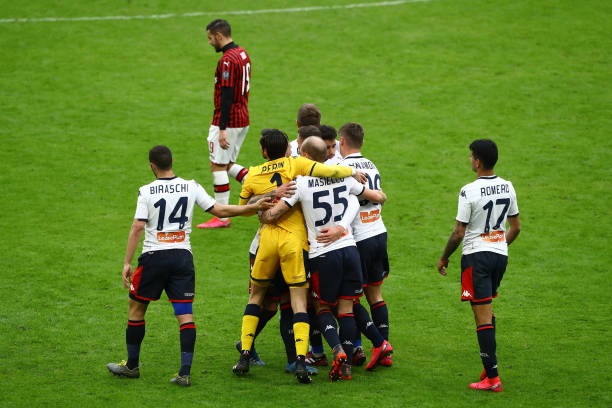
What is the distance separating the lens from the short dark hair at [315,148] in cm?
839

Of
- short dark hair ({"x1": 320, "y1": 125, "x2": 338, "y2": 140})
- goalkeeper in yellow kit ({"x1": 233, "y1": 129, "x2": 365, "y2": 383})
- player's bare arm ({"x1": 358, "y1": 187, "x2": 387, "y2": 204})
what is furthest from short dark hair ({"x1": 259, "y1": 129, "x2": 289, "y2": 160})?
player's bare arm ({"x1": 358, "y1": 187, "x2": 387, "y2": 204})

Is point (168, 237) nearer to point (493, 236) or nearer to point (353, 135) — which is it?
point (353, 135)

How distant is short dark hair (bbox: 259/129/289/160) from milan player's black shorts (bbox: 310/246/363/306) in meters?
1.06

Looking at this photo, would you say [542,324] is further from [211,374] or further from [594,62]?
[594,62]

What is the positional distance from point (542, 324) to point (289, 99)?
352 inches

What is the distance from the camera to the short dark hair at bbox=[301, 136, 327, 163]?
839 centimetres

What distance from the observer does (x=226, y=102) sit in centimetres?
1260

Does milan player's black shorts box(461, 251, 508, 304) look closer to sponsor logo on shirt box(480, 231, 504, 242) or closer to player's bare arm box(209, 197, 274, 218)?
sponsor logo on shirt box(480, 231, 504, 242)

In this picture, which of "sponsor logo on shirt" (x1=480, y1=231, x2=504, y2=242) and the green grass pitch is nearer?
"sponsor logo on shirt" (x1=480, y1=231, x2=504, y2=242)

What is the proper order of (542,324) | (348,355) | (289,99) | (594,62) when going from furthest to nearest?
(594,62) < (289,99) < (542,324) < (348,355)

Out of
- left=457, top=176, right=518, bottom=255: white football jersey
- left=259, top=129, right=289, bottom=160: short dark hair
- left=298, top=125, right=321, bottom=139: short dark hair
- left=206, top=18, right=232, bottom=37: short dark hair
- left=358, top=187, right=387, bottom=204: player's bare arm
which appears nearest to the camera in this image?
left=457, top=176, right=518, bottom=255: white football jersey

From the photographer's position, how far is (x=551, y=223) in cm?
1344

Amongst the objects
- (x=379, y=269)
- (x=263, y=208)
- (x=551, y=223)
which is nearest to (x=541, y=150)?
(x=551, y=223)

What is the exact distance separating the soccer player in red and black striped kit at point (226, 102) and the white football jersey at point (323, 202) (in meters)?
4.38
